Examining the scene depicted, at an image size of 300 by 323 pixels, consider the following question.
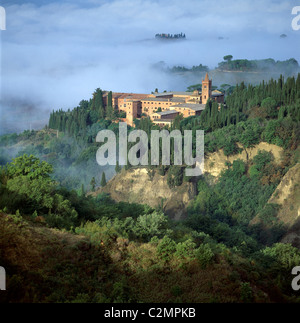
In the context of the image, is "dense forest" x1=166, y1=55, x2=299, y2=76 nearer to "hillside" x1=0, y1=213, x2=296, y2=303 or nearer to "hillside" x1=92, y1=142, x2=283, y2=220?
"hillside" x1=92, y1=142, x2=283, y2=220

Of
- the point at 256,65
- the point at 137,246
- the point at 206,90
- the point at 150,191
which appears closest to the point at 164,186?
the point at 150,191

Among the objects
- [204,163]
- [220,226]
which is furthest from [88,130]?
[220,226]

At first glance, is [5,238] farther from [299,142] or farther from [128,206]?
[299,142]

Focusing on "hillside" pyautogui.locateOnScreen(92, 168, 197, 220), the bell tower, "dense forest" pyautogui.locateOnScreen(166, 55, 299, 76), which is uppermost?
"dense forest" pyautogui.locateOnScreen(166, 55, 299, 76)

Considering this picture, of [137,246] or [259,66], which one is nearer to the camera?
[137,246]

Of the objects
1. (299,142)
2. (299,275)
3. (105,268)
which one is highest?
(299,142)

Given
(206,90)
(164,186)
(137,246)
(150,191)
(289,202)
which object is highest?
(206,90)

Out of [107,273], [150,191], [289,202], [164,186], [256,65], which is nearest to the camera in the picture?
[107,273]

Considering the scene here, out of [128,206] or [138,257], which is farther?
[128,206]

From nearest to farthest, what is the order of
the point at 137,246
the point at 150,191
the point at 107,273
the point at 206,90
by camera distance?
the point at 107,273
the point at 137,246
the point at 150,191
the point at 206,90

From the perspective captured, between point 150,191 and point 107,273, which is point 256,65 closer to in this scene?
point 150,191

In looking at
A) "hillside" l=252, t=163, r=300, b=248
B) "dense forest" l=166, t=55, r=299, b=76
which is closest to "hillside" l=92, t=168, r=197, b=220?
"hillside" l=252, t=163, r=300, b=248
